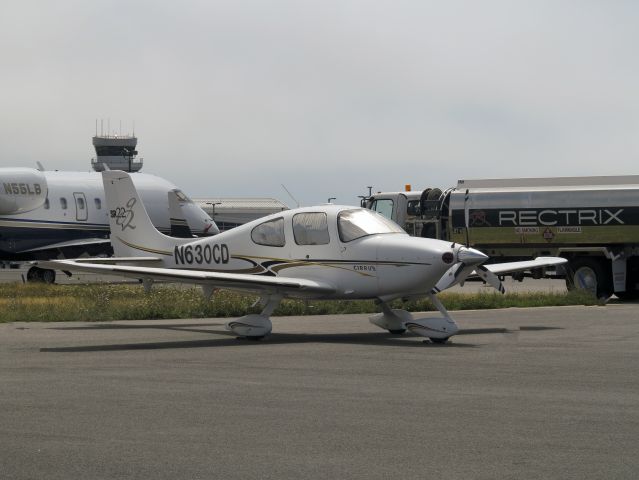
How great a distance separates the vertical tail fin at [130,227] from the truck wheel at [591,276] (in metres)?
11.7

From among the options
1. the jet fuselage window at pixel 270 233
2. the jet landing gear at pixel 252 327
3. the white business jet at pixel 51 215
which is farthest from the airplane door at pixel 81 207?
the jet landing gear at pixel 252 327

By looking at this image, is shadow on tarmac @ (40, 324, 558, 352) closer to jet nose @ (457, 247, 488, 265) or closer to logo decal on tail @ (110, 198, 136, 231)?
jet nose @ (457, 247, 488, 265)

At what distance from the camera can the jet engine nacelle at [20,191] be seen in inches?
1458

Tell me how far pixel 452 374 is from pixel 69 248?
2823 cm

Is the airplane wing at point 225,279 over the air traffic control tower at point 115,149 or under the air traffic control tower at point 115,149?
under

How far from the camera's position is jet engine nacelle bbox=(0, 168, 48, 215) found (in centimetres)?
3703

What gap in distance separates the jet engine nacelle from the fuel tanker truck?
14.5 meters

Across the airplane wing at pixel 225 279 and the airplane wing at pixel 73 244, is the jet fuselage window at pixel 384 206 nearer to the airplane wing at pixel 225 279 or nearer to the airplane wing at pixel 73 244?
the airplane wing at pixel 73 244

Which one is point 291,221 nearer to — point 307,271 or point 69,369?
point 307,271

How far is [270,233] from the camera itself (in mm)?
17844

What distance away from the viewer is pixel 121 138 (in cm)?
17062

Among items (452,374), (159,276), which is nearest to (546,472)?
(452,374)

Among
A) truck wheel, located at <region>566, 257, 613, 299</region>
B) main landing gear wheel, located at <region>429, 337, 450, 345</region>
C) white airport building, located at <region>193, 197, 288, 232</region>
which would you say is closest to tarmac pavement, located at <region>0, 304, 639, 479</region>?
main landing gear wheel, located at <region>429, 337, 450, 345</region>

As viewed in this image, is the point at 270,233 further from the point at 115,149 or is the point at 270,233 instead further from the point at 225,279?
the point at 115,149
